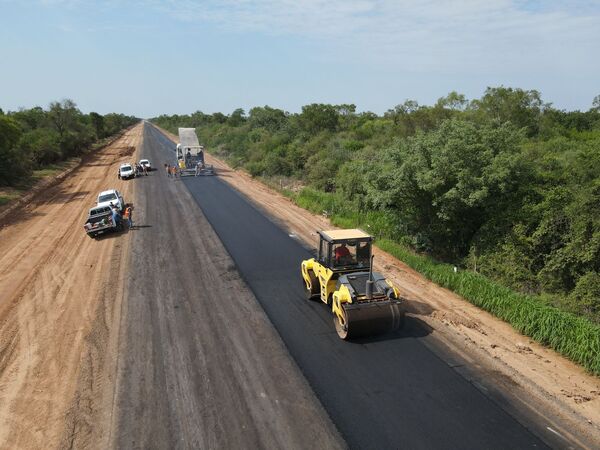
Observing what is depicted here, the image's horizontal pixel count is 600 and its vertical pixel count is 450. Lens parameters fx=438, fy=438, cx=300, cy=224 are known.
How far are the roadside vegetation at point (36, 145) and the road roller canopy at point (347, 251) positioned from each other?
2663 centimetres

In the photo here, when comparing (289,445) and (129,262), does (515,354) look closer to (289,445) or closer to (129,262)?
(289,445)

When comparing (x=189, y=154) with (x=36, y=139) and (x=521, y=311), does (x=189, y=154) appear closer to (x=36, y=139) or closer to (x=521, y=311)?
(x=36, y=139)

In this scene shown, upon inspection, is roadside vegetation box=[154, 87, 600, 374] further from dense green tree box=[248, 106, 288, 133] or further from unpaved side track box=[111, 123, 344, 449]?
dense green tree box=[248, 106, 288, 133]

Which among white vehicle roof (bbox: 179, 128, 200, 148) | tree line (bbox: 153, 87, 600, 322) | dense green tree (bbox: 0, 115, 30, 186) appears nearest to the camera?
tree line (bbox: 153, 87, 600, 322)

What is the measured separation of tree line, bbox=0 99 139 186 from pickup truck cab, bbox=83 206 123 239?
16686mm

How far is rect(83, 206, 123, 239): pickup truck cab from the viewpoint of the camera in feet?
72.1

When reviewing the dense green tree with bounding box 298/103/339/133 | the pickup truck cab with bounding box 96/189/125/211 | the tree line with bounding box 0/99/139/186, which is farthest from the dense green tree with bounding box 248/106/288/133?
the pickup truck cab with bounding box 96/189/125/211

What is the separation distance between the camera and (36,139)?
4606cm

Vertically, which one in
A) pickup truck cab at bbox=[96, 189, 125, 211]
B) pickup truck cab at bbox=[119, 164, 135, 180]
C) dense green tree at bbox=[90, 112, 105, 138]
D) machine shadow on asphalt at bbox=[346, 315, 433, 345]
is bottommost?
machine shadow on asphalt at bbox=[346, 315, 433, 345]

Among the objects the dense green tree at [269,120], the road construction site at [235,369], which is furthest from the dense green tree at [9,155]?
the dense green tree at [269,120]

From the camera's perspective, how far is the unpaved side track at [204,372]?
8.18 metres

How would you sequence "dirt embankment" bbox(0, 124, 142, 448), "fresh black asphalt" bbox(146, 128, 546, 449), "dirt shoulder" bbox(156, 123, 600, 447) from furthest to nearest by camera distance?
"dirt shoulder" bbox(156, 123, 600, 447) < "dirt embankment" bbox(0, 124, 142, 448) < "fresh black asphalt" bbox(146, 128, 546, 449)

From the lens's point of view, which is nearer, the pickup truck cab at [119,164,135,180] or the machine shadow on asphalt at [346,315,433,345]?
the machine shadow on asphalt at [346,315,433,345]

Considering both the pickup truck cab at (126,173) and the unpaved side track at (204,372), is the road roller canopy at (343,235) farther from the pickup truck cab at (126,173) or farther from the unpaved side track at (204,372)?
the pickup truck cab at (126,173)
